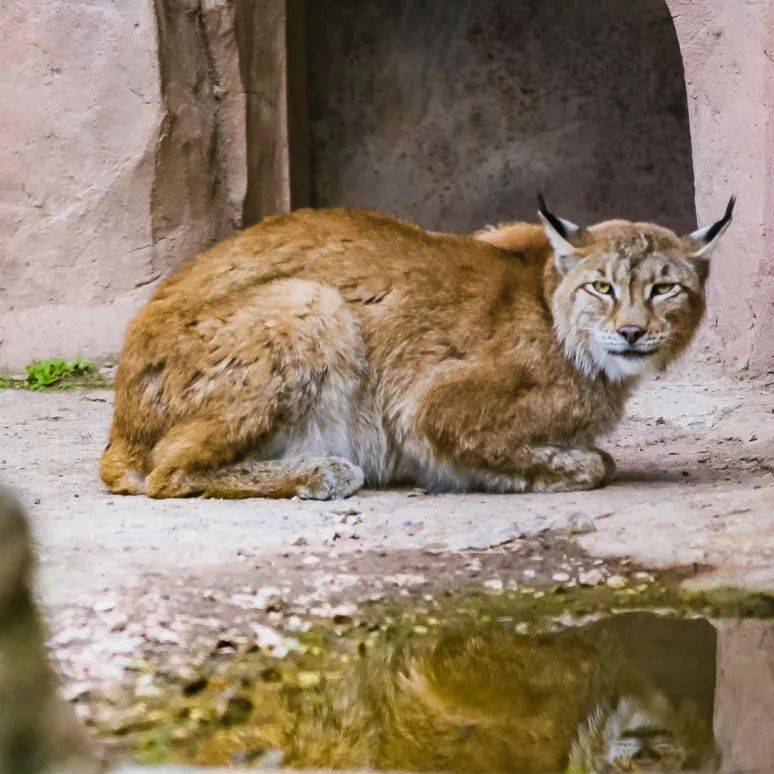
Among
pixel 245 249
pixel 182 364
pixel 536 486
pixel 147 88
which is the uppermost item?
pixel 147 88

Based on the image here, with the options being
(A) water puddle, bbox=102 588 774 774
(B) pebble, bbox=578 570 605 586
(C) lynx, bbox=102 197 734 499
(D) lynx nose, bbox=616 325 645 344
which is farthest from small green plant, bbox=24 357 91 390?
(B) pebble, bbox=578 570 605 586

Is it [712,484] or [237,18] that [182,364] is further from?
[237,18]

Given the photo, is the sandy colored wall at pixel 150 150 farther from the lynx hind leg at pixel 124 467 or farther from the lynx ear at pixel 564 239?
the lynx hind leg at pixel 124 467

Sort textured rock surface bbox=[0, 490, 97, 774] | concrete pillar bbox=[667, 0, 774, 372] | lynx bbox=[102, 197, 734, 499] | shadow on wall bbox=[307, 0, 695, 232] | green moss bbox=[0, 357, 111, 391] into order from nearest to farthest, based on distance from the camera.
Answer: textured rock surface bbox=[0, 490, 97, 774] < lynx bbox=[102, 197, 734, 499] < concrete pillar bbox=[667, 0, 774, 372] < green moss bbox=[0, 357, 111, 391] < shadow on wall bbox=[307, 0, 695, 232]

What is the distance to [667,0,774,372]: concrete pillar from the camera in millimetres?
7754

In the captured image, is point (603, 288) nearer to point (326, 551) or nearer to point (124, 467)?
point (326, 551)

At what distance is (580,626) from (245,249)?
2678 millimetres

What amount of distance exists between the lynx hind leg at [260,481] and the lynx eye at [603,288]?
1.31 meters

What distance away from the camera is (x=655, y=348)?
19.4 feet

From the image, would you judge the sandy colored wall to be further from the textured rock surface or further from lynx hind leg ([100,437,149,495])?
the textured rock surface

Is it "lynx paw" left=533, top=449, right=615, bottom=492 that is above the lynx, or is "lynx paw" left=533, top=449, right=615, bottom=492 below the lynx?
below

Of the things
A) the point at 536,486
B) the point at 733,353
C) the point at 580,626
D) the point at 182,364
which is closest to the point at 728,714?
the point at 580,626

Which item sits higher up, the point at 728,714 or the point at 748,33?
the point at 748,33

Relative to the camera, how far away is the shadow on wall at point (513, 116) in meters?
11.7
